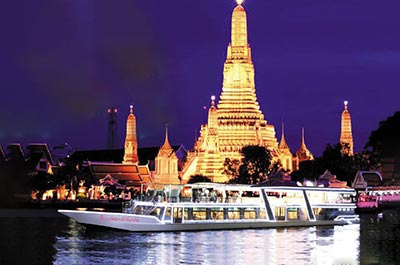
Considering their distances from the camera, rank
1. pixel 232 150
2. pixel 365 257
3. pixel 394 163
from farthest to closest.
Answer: pixel 232 150
pixel 394 163
pixel 365 257

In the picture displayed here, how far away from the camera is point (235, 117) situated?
357 ft

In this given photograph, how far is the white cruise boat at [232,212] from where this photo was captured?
53969 millimetres

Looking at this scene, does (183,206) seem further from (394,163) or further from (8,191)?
(394,163)

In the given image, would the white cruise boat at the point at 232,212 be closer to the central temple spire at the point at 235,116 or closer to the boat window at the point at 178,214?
the boat window at the point at 178,214

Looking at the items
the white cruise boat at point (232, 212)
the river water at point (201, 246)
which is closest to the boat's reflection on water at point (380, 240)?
the river water at point (201, 246)

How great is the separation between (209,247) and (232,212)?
1318 cm

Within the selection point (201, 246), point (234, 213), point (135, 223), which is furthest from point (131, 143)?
point (201, 246)

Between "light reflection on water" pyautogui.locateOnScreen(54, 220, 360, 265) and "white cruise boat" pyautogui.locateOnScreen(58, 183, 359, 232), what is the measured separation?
0.98 m

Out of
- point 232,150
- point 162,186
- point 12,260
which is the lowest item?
point 12,260

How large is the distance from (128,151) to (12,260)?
87.4 m

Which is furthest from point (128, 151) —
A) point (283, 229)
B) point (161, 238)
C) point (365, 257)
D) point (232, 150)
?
point (365, 257)

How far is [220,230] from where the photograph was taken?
57.2 m

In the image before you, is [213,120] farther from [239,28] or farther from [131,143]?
[131,143]

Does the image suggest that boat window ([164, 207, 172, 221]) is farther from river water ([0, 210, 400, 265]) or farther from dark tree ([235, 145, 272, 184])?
dark tree ([235, 145, 272, 184])
